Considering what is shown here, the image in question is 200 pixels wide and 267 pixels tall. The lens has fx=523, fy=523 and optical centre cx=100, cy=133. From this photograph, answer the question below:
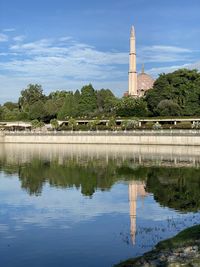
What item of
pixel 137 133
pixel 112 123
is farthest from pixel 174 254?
pixel 112 123

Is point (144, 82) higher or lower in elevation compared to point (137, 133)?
higher

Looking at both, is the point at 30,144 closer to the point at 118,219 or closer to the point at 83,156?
the point at 83,156

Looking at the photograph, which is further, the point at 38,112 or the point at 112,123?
the point at 38,112

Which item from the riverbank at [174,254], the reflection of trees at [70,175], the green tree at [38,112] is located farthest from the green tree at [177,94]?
the riverbank at [174,254]

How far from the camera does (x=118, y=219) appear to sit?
24062 millimetres

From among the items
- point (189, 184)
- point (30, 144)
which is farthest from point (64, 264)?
point (30, 144)

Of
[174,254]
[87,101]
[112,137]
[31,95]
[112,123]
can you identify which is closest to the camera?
[174,254]

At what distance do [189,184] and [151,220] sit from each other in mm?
13260

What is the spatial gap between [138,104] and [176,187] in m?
77.2

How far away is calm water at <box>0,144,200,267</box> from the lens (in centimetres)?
1828

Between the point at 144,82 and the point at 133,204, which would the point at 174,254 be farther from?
the point at 144,82

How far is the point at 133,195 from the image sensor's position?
31.9 meters

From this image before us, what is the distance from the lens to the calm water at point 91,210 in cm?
1828

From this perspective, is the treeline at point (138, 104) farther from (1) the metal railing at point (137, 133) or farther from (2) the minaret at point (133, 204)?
(2) the minaret at point (133, 204)
